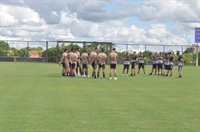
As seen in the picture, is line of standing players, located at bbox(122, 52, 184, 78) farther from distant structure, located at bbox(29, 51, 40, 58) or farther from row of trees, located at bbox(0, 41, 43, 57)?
row of trees, located at bbox(0, 41, 43, 57)

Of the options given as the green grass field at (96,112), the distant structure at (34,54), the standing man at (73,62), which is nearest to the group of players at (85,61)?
the standing man at (73,62)

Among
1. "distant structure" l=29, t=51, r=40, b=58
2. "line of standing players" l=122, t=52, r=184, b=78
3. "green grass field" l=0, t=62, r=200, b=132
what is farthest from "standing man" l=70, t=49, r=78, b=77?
"distant structure" l=29, t=51, r=40, b=58

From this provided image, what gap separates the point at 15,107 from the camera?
415 inches

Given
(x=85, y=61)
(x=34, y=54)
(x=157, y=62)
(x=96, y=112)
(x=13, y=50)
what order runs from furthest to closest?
(x=34, y=54)
(x=13, y=50)
(x=157, y=62)
(x=85, y=61)
(x=96, y=112)

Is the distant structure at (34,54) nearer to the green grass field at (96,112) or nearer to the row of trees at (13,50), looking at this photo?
the row of trees at (13,50)

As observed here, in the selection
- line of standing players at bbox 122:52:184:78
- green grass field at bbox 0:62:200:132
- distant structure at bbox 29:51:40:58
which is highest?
distant structure at bbox 29:51:40:58

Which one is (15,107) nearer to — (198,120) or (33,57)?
(198,120)

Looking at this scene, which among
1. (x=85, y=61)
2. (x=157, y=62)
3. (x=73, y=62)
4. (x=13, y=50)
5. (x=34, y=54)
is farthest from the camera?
(x=34, y=54)

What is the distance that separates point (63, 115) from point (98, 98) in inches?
142

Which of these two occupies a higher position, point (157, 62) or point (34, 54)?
point (34, 54)

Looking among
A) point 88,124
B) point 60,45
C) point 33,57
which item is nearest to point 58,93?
point 88,124

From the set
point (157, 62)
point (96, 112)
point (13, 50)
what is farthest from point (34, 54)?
point (96, 112)

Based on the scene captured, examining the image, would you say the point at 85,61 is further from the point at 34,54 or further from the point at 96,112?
the point at 34,54

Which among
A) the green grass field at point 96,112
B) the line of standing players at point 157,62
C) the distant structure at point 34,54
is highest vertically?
the distant structure at point 34,54
